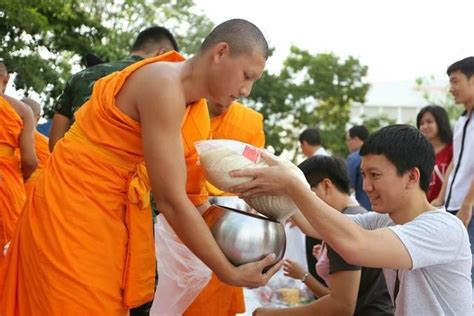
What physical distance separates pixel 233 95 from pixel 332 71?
22.3 m

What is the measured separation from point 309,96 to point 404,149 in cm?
2220

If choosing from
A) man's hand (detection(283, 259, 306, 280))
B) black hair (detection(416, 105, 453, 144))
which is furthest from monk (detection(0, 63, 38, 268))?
black hair (detection(416, 105, 453, 144))

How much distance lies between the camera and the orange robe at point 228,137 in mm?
3738

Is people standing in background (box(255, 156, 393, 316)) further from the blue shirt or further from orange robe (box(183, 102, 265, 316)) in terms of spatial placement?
the blue shirt

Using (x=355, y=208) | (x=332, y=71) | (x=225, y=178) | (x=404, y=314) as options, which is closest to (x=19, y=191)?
(x=355, y=208)

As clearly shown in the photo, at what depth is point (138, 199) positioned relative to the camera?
8.71 ft

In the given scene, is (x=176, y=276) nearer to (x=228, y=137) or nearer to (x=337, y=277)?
(x=228, y=137)

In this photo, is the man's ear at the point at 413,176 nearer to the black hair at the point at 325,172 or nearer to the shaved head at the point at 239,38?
the shaved head at the point at 239,38

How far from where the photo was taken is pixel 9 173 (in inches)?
200

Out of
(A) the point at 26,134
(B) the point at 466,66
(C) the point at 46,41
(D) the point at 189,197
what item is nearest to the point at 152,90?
(D) the point at 189,197

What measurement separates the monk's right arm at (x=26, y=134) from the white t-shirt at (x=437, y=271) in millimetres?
3145

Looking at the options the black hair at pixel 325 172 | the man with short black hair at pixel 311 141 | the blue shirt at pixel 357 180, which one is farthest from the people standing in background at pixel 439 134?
the black hair at pixel 325 172

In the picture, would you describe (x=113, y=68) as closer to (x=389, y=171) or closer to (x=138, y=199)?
(x=138, y=199)

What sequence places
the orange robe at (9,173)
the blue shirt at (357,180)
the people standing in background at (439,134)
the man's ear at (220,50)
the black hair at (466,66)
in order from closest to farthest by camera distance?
the man's ear at (220,50)
the orange robe at (9,173)
the black hair at (466,66)
the people standing in background at (439,134)
the blue shirt at (357,180)
